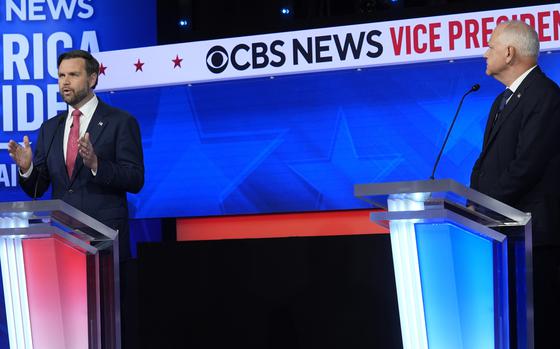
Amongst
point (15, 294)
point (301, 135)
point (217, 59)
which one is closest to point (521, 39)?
point (301, 135)

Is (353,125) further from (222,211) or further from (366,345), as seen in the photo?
(366,345)

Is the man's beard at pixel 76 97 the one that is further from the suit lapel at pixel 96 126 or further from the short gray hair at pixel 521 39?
the short gray hair at pixel 521 39

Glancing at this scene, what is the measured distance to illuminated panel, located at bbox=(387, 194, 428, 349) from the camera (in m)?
2.34

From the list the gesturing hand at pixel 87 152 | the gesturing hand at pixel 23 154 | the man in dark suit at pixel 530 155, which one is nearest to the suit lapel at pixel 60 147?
the gesturing hand at pixel 23 154

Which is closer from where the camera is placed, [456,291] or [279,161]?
[456,291]

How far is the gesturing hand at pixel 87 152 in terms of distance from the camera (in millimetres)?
3143

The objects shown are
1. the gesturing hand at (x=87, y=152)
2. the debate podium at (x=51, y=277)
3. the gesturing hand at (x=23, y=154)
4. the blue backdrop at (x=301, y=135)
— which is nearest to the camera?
the debate podium at (x=51, y=277)

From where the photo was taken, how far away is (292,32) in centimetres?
477

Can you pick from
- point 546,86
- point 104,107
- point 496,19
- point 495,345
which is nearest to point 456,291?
point 495,345

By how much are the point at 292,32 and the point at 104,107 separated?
141 centimetres

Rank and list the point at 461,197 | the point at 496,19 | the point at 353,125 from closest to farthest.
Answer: the point at 461,197 → the point at 496,19 → the point at 353,125

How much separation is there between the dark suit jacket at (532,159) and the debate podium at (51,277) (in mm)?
1344

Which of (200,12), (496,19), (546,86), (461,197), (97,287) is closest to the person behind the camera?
(461,197)

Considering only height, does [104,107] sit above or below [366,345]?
above
